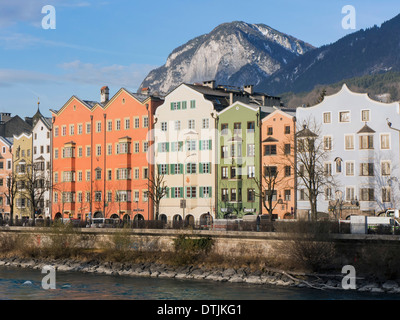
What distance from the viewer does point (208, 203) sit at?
95688 mm

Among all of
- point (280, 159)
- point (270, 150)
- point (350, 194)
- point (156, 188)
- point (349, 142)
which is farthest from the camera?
point (156, 188)

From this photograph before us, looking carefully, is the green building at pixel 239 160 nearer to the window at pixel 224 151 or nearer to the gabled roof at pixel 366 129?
the window at pixel 224 151

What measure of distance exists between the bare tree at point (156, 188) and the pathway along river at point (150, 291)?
97.9 ft

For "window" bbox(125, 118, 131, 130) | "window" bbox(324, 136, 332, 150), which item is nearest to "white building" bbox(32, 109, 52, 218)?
"window" bbox(125, 118, 131, 130)

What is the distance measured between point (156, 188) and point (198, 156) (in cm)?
713

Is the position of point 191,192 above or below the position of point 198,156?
below

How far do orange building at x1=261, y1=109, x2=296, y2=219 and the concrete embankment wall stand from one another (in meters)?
18.5

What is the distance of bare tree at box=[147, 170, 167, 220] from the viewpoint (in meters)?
95.2

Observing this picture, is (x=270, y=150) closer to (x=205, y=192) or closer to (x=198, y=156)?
(x=198, y=156)

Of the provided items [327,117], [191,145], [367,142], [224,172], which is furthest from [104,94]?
[367,142]

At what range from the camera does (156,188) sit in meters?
94.4

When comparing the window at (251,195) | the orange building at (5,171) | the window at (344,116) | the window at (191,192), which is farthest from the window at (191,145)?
the orange building at (5,171)

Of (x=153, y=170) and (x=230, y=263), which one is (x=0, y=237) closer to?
(x=153, y=170)

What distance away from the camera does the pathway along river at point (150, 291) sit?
176 ft
